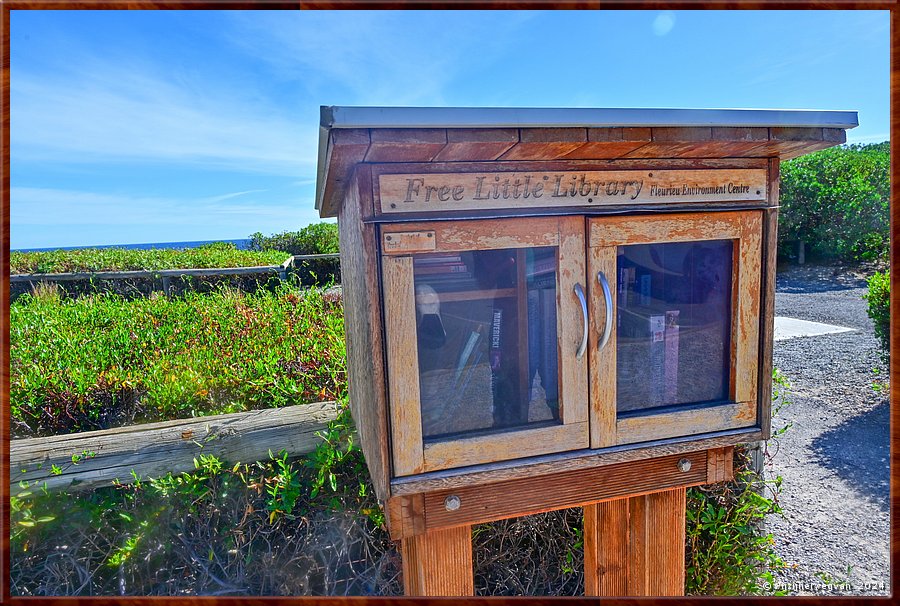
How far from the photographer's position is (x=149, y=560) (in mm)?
1690

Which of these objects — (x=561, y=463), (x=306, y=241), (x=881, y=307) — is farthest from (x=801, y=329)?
(x=306, y=241)

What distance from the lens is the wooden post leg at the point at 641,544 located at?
1.46 metres

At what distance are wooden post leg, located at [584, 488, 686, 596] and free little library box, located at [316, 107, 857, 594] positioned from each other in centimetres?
19

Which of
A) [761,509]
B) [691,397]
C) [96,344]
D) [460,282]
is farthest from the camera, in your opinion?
[96,344]

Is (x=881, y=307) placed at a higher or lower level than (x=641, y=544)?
higher

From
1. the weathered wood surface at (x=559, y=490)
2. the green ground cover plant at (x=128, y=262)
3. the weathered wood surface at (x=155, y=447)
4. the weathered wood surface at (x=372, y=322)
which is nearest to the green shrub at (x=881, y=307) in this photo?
the weathered wood surface at (x=559, y=490)

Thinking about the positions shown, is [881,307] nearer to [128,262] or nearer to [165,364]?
[165,364]

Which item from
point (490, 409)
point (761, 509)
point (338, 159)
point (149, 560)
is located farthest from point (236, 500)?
point (761, 509)

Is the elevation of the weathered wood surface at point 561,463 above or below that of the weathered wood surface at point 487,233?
below

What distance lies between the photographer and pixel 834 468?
11.5ft

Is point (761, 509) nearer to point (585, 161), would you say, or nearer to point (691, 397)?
point (691, 397)

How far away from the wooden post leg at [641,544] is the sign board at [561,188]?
842 millimetres

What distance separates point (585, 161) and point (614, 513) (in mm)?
1010

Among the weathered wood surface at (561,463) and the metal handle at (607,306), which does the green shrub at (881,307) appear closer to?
the weathered wood surface at (561,463)
